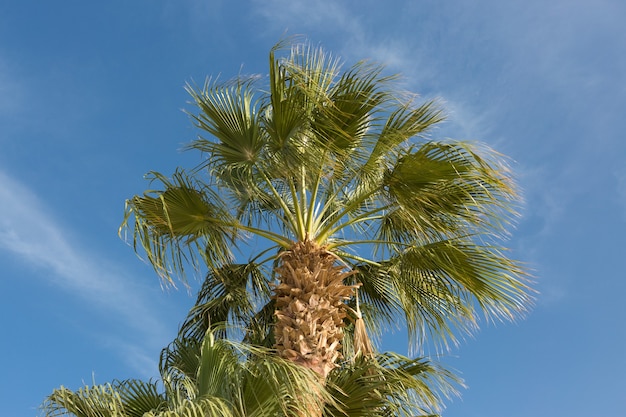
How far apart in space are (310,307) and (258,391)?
1.32 metres

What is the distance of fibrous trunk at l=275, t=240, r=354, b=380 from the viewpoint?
23.6 ft

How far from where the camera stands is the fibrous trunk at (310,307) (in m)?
7.19

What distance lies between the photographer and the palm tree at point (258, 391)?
6.12 meters

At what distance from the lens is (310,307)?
738 cm

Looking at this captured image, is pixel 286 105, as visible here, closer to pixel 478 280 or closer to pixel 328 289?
pixel 328 289

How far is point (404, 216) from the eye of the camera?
28.5 feet

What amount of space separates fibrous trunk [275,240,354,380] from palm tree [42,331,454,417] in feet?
0.96

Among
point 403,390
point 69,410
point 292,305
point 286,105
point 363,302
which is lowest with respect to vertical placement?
point 403,390

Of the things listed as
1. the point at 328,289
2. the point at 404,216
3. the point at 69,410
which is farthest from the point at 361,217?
the point at 69,410

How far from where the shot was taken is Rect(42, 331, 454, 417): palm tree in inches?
241

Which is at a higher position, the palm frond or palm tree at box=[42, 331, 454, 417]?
the palm frond

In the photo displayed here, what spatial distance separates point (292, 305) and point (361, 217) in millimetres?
1598

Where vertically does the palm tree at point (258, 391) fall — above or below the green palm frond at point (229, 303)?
below

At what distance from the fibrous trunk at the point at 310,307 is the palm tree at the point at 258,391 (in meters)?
0.29
